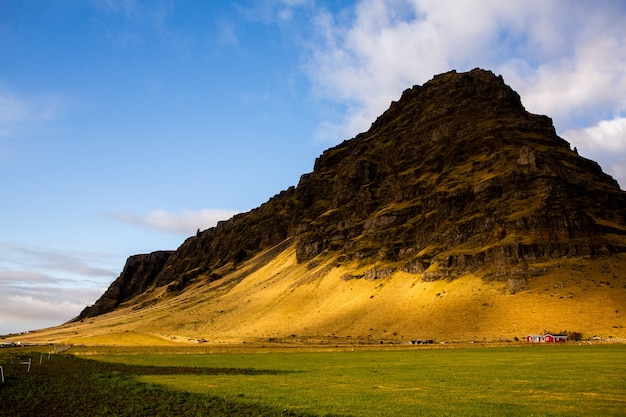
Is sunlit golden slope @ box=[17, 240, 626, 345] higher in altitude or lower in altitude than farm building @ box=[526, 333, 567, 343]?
higher

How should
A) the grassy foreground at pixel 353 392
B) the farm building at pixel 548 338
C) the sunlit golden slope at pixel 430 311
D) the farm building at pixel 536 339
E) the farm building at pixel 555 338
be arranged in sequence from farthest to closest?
1. the sunlit golden slope at pixel 430 311
2. the farm building at pixel 536 339
3. the farm building at pixel 548 338
4. the farm building at pixel 555 338
5. the grassy foreground at pixel 353 392

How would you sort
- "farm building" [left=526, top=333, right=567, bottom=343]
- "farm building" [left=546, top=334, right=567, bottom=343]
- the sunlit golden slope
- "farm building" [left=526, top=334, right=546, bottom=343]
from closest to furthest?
1. "farm building" [left=546, top=334, right=567, bottom=343]
2. "farm building" [left=526, top=333, right=567, bottom=343]
3. "farm building" [left=526, top=334, right=546, bottom=343]
4. the sunlit golden slope

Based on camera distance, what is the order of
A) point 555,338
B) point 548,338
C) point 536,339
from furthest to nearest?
point 536,339, point 548,338, point 555,338

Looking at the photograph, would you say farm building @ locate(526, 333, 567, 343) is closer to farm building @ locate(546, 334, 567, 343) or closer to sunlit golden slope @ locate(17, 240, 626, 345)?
farm building @ locate(546, 334, 567, 343)

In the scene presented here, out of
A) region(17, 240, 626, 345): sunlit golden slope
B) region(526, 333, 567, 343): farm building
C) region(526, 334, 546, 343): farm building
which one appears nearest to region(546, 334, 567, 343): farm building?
region(526, 333, 567, 343): farm building

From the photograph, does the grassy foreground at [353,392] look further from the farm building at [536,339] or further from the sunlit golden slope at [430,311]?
the sunlit golden slope at [430,311]

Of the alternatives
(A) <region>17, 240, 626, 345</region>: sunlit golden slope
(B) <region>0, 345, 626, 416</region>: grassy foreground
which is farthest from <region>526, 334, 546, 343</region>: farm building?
(B) <region>0, 345, 626, 416</region>: grassy foreground

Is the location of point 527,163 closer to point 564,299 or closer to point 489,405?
point 564,299

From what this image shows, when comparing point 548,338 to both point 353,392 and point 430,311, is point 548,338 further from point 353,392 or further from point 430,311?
point 353,392

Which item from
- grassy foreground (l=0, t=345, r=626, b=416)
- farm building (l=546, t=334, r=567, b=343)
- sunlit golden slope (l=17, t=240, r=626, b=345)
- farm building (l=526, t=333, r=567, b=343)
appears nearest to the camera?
grassy foreground (l=0, t=345, r=626, b=416)

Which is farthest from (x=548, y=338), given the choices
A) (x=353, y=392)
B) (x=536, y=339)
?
(x=353, y=392)

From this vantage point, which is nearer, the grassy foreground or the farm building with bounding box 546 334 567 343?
the grassy foreground

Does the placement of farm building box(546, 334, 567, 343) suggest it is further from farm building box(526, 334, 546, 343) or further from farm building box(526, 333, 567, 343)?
farm building box(526, 334, 546, 343)

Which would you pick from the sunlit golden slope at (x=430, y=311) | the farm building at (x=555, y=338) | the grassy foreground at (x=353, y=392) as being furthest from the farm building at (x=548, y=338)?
the grassy foreground at (x=353, y=392)
